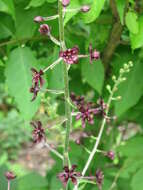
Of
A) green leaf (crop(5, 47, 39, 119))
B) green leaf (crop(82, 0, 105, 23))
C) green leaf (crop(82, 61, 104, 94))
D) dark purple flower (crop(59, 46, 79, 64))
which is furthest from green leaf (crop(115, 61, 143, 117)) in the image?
dark purple flower (crop(59, 46, 79, 64))

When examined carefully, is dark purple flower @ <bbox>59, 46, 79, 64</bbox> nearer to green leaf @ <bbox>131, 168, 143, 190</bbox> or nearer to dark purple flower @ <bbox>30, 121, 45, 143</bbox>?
dark purple flower @ <bbox>30, 121, 45, 143</bbox>

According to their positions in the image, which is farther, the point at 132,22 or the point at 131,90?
the point at 131,90

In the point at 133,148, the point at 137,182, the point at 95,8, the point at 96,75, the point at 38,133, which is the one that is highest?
the point at 95,8

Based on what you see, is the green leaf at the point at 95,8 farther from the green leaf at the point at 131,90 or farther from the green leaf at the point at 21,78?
the green leaf at the point at 131,90

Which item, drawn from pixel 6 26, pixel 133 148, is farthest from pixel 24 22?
pixel 133 148

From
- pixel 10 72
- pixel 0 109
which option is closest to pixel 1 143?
pixel 0 109

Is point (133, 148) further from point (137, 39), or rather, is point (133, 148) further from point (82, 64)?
point (137, 39)
